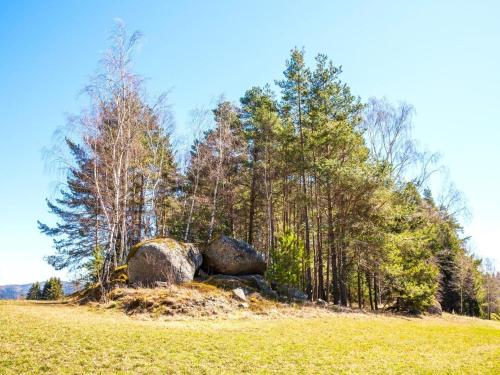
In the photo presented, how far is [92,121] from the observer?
54.3ft

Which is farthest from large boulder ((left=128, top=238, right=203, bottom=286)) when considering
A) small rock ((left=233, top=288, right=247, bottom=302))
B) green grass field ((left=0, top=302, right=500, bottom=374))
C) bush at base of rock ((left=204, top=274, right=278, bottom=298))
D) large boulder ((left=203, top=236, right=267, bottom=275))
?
green grass field ((left=0, top=302, right=500, bottom=374))

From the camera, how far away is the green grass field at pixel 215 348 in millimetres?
6809

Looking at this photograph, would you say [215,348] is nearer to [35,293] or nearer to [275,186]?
[275,186]

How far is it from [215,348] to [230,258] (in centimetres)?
1052

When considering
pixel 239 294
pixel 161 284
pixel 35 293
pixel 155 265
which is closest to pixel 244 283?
pixel 239 294

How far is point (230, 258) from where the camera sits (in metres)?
18.7

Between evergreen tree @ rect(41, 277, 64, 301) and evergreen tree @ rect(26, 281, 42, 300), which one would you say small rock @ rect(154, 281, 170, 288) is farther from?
evergreen tree @ rect(26, 281, 42, 300)

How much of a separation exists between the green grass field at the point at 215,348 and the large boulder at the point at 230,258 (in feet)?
21.5

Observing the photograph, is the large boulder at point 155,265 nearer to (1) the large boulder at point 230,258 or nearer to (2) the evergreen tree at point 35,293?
(1) the large boulder at point 230,258

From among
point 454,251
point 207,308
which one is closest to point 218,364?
point 207,308

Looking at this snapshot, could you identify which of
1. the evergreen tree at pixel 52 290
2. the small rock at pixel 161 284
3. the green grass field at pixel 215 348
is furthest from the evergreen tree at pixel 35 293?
the green grass field at pixel 215 348

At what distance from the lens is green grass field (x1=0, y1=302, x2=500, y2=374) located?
681 centimetres

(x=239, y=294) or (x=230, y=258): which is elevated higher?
(x=230, y=258)

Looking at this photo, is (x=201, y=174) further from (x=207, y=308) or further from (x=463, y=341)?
(x=463, y=341)
